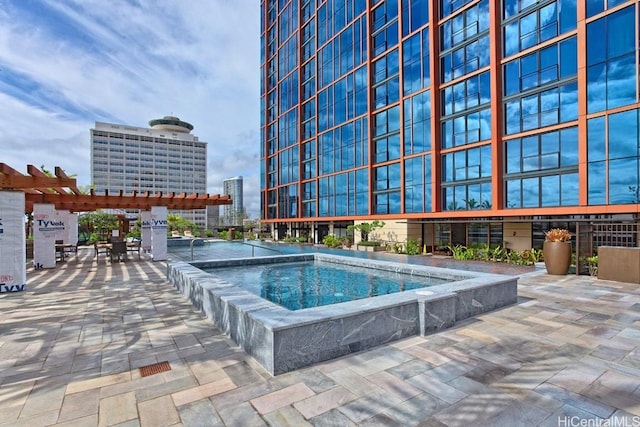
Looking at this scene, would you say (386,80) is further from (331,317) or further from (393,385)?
(393,385)

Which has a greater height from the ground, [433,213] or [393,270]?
[433,213]

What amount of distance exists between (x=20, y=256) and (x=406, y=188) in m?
18.6

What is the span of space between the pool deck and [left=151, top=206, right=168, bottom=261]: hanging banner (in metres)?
9.42

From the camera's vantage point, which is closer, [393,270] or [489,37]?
[393,270]

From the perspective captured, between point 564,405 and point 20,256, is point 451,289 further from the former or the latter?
point 20,256

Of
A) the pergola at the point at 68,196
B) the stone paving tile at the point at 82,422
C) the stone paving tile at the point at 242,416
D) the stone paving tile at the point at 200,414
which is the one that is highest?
the pergola at the point at 68,196

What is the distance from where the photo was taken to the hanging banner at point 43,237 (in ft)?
40.6

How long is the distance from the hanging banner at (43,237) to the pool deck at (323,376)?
7919 millimetres

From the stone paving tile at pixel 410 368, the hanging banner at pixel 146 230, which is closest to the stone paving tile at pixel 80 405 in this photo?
the stone paving tile at pixel 410 368

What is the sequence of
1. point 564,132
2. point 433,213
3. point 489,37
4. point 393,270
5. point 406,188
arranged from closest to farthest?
1. point 393,270
2. point 564,132
3. point 489,37
4. point 433,213
5. point 406,188

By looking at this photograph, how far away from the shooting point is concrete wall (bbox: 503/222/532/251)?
16.3 meters

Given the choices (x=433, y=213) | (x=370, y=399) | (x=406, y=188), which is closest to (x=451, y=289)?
(x=370, y=399)

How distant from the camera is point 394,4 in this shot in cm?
2234

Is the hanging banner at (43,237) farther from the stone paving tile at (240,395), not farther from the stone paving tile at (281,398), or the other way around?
Answer: the stone paving tile at (281,398)
